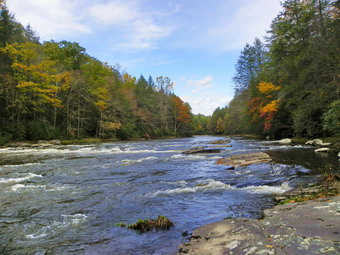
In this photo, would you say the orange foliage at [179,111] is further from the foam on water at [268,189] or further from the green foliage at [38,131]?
A: the foam on water at [268,189]

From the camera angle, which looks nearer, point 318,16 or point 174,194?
point 174,194

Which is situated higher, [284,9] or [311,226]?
[284,9]

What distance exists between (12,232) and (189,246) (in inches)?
138

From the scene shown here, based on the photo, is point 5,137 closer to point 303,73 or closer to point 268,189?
point 268,189

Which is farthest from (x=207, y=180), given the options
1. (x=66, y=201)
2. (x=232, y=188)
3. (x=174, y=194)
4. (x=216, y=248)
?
(x=216, y=248)

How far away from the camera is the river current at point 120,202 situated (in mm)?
4125

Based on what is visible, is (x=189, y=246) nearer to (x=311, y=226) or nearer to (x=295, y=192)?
(x=311, y=226)

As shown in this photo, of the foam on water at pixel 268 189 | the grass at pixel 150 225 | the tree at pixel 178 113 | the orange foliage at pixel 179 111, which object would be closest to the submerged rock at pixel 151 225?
the grass at pixel 150 225

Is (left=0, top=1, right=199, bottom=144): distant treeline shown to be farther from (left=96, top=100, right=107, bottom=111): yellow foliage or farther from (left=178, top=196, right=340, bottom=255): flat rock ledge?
(left=178, top=196, right=340, bottom=255): flat rock ledge

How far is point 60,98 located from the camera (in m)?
34.9

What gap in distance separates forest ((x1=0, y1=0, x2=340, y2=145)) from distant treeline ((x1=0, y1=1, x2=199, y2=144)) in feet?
0.40

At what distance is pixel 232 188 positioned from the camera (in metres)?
7.68

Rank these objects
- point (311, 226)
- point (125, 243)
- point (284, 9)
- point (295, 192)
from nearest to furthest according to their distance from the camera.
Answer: point (311, 226) < point (125, 243) < point (295, 192) < point (284, 9)

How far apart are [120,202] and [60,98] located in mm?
32837
